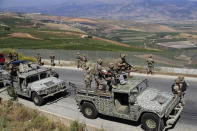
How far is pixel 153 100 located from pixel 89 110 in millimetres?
3432

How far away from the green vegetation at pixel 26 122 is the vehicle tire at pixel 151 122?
263cm

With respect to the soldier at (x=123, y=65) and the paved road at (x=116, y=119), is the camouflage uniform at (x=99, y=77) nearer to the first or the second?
the paved road at (x=116, y=119)

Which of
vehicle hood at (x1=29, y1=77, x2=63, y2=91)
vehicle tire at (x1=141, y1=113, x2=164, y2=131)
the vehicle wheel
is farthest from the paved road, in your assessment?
vehicle hood at (x1=29, y1=77, x2=63, y2=91)

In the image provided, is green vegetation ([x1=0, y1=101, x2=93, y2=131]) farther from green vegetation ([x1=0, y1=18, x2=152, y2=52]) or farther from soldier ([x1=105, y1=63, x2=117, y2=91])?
green vegetation ([x1=0, y1=18, x2=152, y2=52])

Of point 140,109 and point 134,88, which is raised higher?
point 134,88

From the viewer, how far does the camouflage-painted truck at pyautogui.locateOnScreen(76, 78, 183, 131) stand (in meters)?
10.1

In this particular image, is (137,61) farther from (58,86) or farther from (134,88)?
(134,88)

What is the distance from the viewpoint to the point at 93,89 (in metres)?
12.0

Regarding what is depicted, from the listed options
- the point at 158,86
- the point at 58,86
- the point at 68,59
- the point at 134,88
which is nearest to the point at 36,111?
the point at 58,86

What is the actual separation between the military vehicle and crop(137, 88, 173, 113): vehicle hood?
638 cm

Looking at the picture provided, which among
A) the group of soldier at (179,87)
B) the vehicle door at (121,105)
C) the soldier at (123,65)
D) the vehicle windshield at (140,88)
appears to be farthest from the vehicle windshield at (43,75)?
the group of soldier at (179,87)

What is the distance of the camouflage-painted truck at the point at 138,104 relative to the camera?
10086mm

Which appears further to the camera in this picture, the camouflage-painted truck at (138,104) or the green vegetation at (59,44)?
the green vegetation at (59,44)

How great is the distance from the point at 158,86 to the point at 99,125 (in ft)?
25.7
